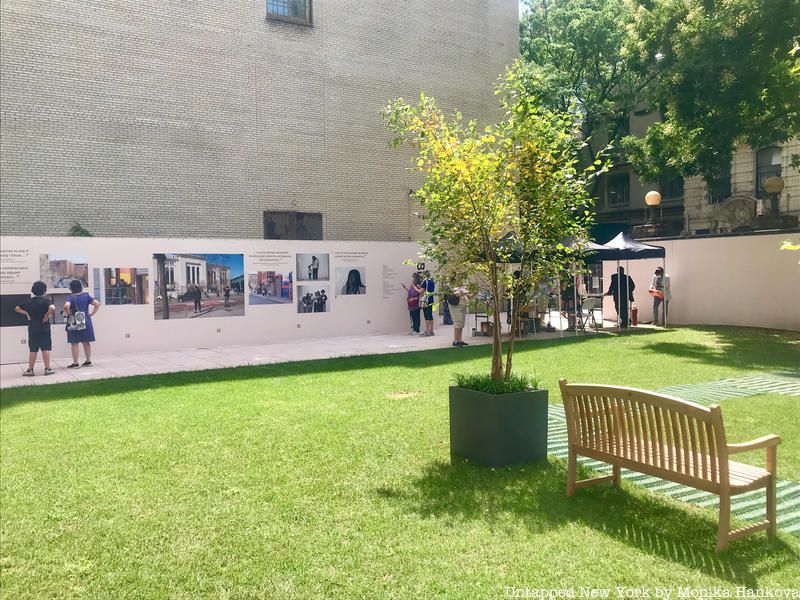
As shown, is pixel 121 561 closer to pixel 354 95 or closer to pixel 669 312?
pixel 669 312

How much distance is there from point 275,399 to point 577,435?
5.59m

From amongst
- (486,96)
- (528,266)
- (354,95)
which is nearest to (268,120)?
(354,95)

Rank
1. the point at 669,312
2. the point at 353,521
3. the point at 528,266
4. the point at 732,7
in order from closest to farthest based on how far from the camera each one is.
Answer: the point at 353,521 → the point at 528,266 → the point at 732,7 → the point at 669,312

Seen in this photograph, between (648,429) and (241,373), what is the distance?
905 cm

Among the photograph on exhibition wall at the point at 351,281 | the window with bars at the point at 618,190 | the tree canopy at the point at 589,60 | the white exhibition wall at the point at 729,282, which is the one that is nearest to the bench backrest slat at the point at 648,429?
the photograph on exhibition wall at the point at 351,281

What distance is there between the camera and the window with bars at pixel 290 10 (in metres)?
24.6

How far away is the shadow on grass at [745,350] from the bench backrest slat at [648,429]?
860cm

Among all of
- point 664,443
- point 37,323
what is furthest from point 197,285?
point 664,443

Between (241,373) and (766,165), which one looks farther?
(766,165)

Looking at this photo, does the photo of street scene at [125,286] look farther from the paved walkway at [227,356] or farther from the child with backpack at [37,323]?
the child with backpack at [37,323]

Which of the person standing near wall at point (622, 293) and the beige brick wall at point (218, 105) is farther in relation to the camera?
the beige brick wall at point (218, 105)

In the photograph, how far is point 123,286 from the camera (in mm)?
15773

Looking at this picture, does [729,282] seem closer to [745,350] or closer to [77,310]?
[745,350]

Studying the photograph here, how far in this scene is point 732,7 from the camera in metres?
16.3
